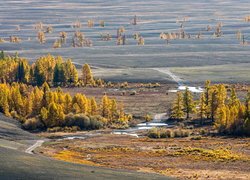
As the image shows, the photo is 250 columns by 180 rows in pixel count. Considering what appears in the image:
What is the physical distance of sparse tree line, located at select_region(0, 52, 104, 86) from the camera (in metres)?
134

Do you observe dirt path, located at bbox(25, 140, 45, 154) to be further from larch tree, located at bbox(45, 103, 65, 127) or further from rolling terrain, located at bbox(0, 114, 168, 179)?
larch tree, located at bbox(45, 103, 65, 127)

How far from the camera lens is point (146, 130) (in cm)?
8856

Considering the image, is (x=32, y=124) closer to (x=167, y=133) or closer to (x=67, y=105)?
(x=67, y=105)

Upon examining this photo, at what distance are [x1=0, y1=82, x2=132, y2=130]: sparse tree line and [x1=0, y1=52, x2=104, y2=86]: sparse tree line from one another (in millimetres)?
33988

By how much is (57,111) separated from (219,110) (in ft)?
70.7

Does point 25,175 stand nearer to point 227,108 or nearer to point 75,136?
point 75,136

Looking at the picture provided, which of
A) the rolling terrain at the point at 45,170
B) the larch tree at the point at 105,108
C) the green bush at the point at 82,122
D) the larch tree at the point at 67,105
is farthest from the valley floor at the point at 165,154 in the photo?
the larch tree at the point at 105,108

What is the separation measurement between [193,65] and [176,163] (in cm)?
10357

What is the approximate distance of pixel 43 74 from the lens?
13488cm

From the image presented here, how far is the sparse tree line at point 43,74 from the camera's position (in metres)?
134

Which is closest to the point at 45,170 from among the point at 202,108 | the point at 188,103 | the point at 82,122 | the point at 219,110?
the point at 82,122

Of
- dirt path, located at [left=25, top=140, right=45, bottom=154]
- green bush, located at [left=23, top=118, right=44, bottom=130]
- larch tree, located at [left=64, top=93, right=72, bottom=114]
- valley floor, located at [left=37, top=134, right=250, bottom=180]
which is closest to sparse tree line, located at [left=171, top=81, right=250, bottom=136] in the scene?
valley floor, located at [left=37, top=134, right=250, bottom=180]

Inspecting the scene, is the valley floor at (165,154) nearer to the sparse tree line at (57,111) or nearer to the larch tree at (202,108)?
the sparse tree line at (57,111)

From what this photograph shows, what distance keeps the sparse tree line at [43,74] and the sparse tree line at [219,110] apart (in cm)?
3805
